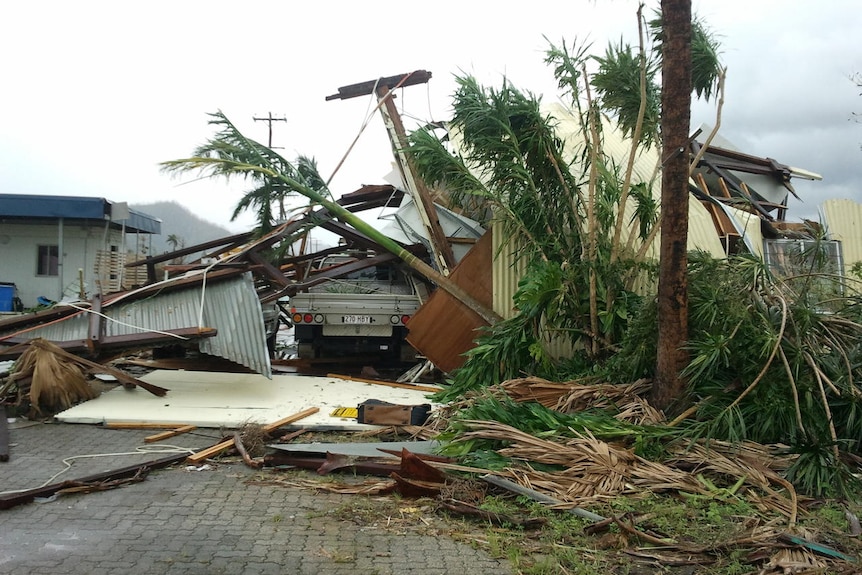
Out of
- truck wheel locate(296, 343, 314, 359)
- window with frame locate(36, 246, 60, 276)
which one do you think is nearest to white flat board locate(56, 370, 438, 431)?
truck wheel locate(296, 343, 314, 359)

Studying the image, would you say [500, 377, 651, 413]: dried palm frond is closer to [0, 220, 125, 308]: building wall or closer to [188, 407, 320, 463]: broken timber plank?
[188, 407, 320, 463]: broken timber plank

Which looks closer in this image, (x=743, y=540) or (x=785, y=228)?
(x=743, y=540)

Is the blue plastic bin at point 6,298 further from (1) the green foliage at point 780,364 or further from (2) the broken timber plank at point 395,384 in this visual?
(1) the green foliage at point 780,364

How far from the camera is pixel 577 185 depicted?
7086mm

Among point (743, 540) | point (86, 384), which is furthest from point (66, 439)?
point (743, 540)

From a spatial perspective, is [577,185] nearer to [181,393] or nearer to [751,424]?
[751,424]

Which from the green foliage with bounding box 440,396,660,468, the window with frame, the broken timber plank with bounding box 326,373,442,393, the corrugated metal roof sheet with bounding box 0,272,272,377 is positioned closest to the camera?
the green foliage with bounding box 440,396,660,468

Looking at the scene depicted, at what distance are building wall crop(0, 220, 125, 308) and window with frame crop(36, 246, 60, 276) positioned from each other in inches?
6.0

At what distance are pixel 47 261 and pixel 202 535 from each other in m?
23.7

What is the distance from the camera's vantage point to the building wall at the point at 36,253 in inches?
899

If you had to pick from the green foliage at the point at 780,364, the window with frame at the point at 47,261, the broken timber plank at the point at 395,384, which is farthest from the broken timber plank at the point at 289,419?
the window with frame at the point at 47,261

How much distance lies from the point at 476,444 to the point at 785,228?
26.8ft

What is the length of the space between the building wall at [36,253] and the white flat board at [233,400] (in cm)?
1774

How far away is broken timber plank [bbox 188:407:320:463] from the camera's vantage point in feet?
16.7
